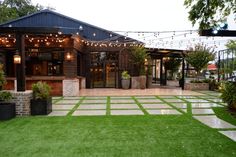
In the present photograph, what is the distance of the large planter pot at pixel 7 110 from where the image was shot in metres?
7.04

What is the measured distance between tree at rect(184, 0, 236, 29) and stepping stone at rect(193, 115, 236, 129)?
9.01 ft

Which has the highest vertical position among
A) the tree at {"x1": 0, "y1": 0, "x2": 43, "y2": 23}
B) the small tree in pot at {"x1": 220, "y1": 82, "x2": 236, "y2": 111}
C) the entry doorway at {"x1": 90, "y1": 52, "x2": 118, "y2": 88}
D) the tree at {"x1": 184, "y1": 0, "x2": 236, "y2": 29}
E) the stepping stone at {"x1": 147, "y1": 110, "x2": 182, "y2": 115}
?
the tree at {"x1": 0, "y1": 0, "x2": 43, "y2": 23}

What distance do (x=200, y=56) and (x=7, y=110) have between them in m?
13.0

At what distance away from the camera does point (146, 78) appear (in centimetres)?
1848

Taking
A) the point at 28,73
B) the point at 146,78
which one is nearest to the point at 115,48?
the point at 146,78

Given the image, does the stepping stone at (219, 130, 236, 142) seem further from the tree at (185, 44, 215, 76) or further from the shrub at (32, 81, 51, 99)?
the tree at (185, 44, 215, 76)

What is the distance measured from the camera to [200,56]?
16.6 meters

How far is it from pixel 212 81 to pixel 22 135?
1417cm

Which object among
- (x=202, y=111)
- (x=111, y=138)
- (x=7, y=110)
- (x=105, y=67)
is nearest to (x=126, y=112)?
(x=202, y=111)

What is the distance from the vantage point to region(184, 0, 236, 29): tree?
7293 millimetres

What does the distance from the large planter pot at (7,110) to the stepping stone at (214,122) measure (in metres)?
5.43

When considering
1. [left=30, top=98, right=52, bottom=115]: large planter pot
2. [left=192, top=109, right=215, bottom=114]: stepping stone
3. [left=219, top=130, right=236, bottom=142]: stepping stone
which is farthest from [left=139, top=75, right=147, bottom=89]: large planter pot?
[left=219, top=130, right=236, bottom=142]: stepping stone

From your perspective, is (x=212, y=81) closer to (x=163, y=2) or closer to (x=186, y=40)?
(x=186, y=40)

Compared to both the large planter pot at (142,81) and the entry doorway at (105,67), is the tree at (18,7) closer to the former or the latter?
the entry doorway at (105,67)
